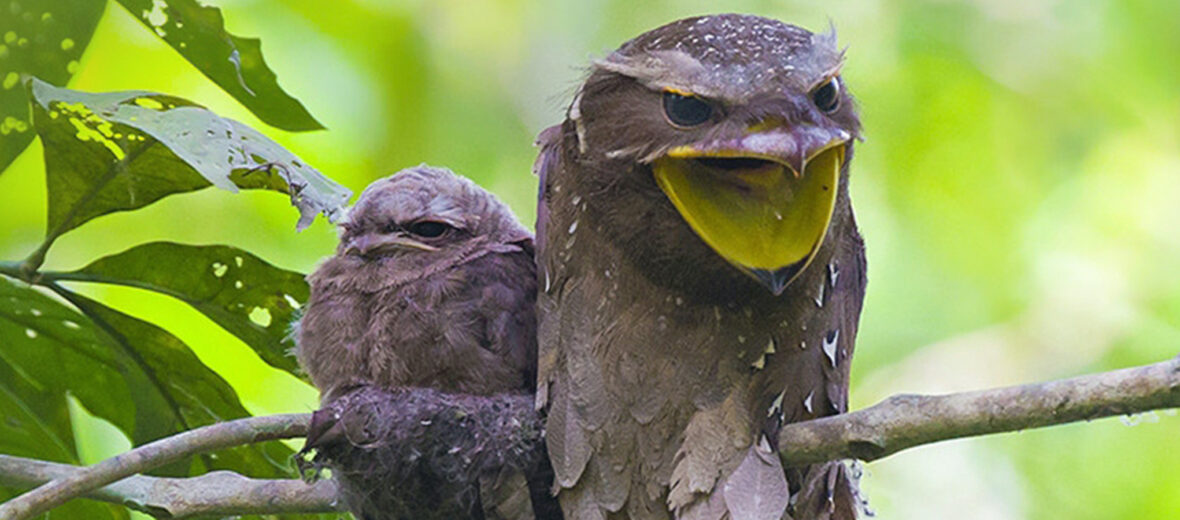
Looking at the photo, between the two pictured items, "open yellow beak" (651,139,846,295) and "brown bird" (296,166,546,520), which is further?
"brown bird" (296,166,546,520)

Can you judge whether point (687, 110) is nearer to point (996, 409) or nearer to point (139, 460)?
point (996, 409)

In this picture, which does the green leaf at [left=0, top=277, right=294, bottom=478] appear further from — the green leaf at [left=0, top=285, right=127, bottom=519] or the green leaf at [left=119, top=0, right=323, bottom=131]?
the green leaf at [left=119, top=0, right=323, bottom=131]

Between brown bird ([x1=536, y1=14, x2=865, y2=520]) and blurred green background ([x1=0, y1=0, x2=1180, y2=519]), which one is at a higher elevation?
brown bird ([x1=536, y1=14, x2=865, y2=520])

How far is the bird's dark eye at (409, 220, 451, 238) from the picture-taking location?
2.09m

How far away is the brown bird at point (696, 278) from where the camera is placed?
157 centimetres

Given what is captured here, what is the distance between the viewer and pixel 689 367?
173cm

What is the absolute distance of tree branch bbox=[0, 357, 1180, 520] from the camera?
1.37 meters

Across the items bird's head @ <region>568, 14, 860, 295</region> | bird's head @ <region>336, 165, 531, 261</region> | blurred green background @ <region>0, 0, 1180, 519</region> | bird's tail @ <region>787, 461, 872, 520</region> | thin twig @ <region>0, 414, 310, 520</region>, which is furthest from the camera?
blurred green background @ <region>0, 0, 1180, 519</region>

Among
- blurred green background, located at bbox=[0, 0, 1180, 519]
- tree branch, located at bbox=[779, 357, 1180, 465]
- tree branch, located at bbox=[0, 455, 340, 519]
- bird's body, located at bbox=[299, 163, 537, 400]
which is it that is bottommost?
blurred green background, located at bbox=[0, 0, 1180, 519]

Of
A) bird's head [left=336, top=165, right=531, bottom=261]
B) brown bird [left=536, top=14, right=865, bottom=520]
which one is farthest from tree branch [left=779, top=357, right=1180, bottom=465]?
bird's head [left=336, top=165, right=531, bottom=261]

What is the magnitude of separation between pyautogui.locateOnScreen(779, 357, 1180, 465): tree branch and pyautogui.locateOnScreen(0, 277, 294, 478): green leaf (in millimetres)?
1081

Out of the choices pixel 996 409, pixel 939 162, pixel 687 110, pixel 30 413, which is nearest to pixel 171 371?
pixel 30 413

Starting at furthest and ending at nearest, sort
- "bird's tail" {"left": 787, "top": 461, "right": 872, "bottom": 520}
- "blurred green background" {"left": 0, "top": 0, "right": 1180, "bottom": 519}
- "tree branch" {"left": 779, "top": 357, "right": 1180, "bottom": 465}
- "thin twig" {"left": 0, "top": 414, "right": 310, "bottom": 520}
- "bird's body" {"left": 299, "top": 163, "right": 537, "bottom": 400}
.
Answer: "blurred green background" {"left": 0, "top": 0, "right": 1180, "bottom": 519} → "bird's body" {"left": 299, "top": 163, "right": 537, "bottom": 400} → "bird's tail" {"left": 787, "top": 461, "right": 872, "bottom": 520} → "thin twig" {"left": 0, "top": 414, "right": 310, "bottom": 520} → "tree branch" {"left": 779, "top": 357, "right": 1180, "bottom": 465}

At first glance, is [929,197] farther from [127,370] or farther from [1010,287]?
[127,370]
